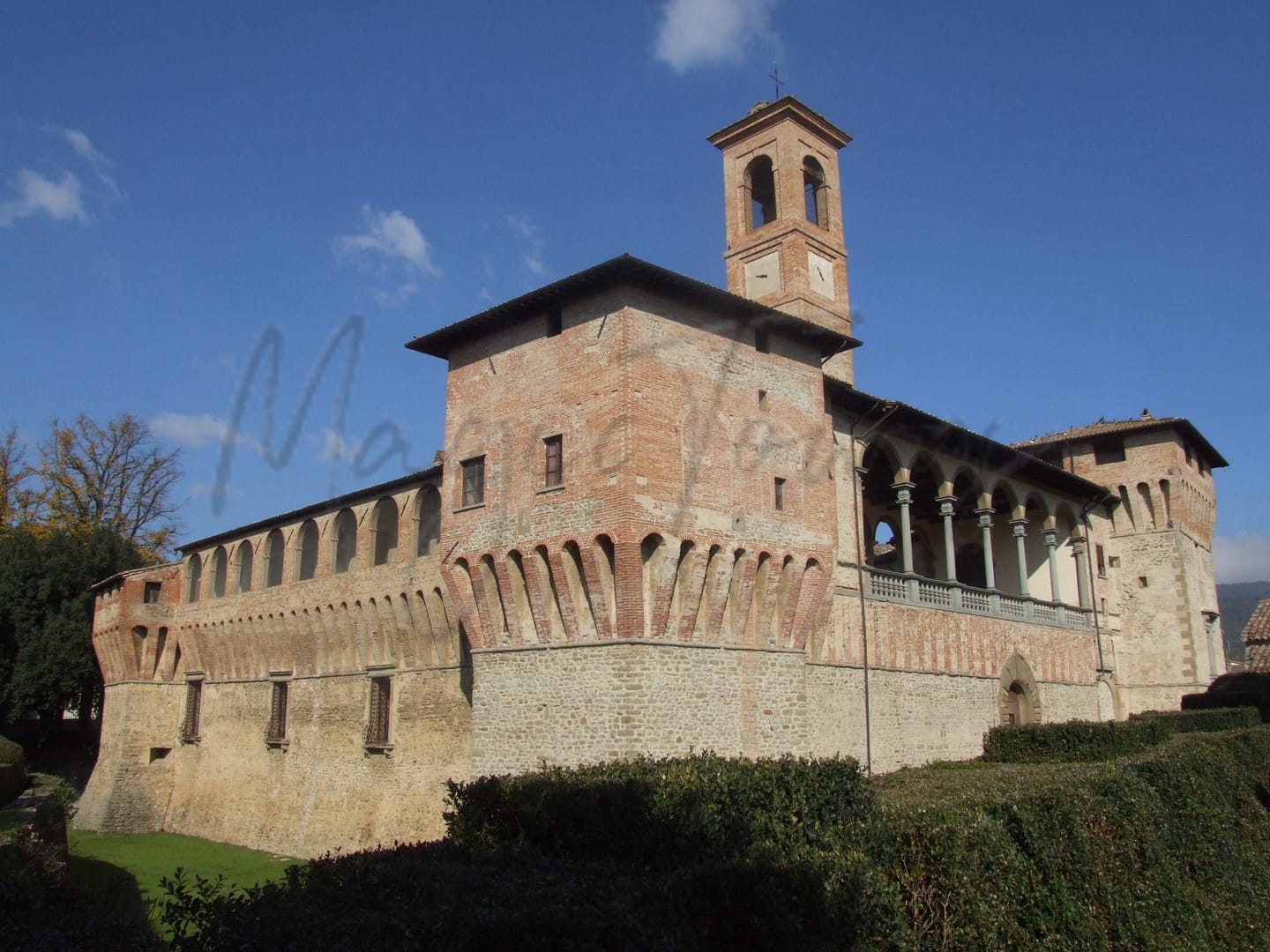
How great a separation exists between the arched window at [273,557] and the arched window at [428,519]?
6642 mm

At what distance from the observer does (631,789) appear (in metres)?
10.1

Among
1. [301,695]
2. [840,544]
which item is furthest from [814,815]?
[301,695]

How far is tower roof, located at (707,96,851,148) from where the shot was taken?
87.9ft

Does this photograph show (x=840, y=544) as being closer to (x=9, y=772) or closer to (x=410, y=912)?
(x=410, y=912)

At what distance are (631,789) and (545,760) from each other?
15.9 feet

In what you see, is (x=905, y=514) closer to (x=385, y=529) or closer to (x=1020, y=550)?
(x=1020, y=550)

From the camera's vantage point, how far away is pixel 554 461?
15.7 m

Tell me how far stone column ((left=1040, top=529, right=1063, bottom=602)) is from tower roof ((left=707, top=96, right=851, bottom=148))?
12.6 m

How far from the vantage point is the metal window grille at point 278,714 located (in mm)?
25312

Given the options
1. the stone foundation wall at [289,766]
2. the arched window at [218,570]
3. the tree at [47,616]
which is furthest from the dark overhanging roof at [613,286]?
the tree at [47,616]

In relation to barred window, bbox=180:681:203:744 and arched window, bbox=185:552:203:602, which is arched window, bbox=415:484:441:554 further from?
barred window, bbox=180:681:203:744

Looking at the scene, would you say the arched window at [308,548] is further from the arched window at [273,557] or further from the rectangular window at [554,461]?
the rectangular window at [554,461]

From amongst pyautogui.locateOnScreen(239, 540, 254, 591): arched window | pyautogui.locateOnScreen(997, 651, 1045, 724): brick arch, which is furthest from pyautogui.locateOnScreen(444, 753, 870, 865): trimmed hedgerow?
pyautogui.locateOnScreen(239, 540, 254, 591): arched window

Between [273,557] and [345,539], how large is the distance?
3.41 m
